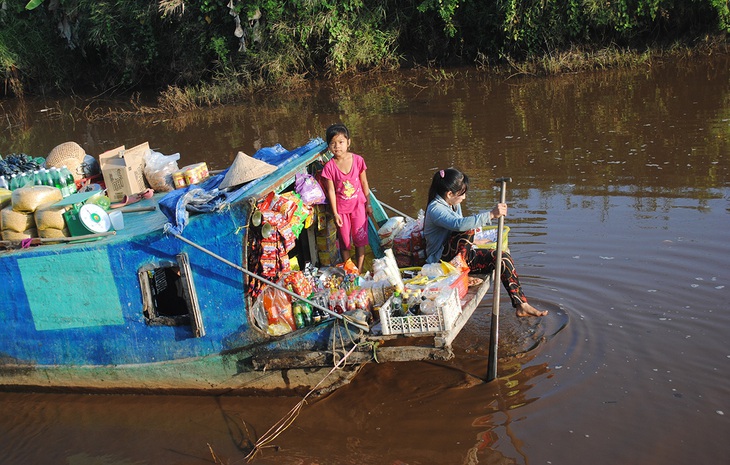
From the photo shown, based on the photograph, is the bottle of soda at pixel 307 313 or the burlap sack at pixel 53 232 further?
the burlap sack at pixel 53 232

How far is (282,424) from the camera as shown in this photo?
562cm

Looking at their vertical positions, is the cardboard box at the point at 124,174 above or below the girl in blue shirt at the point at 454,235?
above

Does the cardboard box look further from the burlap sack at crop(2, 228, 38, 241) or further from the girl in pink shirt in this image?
the girl in pink shirt

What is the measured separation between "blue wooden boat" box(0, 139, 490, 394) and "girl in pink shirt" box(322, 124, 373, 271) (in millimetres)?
273

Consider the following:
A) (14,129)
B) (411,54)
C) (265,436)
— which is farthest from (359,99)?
(265,436)

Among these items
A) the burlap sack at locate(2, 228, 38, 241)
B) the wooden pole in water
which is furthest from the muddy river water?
the burlap sack at locate(2, 228, 38, 241)

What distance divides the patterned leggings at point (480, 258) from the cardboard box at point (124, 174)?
2.83m

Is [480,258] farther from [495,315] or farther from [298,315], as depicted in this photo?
[298,315]

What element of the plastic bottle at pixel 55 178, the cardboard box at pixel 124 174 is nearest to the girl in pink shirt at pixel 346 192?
the cardboard box at pixel 124 174

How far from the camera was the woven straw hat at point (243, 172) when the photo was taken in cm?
576

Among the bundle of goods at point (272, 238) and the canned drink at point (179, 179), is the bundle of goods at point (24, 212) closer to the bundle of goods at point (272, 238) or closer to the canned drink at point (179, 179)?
Answer: the canned drink at point (179, 179)

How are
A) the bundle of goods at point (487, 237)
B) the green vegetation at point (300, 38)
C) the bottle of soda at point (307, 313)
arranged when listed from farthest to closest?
the green vegetation at point (300, 38)
the bundle of goods at point (487, 237)
the bottle of soda at point (307, 313)

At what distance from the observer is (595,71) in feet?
50.9

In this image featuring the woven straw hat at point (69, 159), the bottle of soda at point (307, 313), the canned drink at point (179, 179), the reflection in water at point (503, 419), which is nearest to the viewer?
the reflection in water at point (503, 419)
